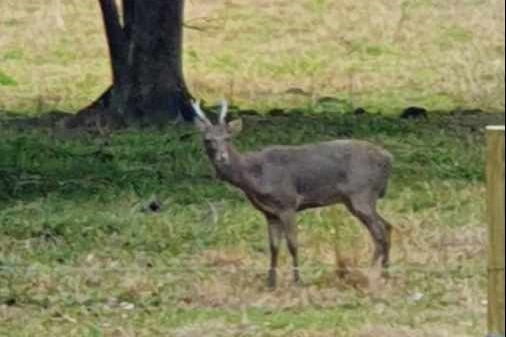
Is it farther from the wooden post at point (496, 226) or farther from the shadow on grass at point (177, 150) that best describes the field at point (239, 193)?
the wooden post at point (496, 226)

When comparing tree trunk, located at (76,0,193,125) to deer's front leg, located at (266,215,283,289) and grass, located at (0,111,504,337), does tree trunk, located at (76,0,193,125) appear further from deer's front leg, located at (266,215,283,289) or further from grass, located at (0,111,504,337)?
deer's front leg, located at (266,215,283,289)

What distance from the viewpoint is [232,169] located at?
11289 millimetres

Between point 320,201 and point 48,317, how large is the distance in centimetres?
193

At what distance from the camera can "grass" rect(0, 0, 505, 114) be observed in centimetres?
2216

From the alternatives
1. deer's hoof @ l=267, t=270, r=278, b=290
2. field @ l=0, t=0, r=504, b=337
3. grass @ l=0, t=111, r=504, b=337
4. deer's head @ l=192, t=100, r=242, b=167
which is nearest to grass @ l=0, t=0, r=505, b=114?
field @ l=0, t=0, r=504, b=337

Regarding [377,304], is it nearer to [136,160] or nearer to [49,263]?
[49,263]

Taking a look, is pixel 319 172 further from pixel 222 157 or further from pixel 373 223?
pixel 222 157

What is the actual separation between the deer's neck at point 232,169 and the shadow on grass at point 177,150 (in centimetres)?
290

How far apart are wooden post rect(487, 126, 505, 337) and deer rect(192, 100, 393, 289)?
4.75 m

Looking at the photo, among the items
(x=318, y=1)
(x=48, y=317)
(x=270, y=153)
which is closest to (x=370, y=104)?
(x=318, y=1)

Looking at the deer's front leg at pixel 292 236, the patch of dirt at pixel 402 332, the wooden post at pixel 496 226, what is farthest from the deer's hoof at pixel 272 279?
the wooden post at pixel 496 226

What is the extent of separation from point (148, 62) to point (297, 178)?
8221 millimetres

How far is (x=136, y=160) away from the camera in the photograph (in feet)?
53.9

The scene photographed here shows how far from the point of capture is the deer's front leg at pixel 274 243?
11.1 metres
